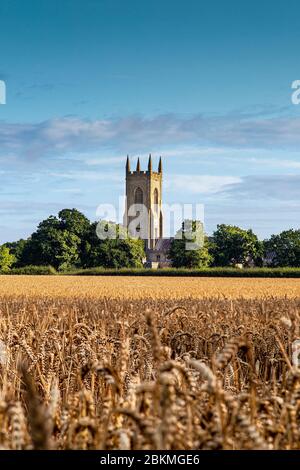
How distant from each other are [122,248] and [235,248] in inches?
955

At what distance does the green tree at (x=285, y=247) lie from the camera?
123812 millimetres

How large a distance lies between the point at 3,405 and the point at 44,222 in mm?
119278

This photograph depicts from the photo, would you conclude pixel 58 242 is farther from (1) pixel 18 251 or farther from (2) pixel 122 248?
(1) pixel 18 251

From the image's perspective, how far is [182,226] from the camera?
429ft

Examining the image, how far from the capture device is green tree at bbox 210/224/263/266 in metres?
130

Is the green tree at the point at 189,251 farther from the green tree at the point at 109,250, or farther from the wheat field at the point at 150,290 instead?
the wheat field at the point at 150,290

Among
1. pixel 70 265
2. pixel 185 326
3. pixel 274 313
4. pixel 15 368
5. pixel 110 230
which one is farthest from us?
pixel 110 230

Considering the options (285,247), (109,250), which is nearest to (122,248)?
(109,250)

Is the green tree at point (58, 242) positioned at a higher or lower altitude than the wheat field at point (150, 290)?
higher

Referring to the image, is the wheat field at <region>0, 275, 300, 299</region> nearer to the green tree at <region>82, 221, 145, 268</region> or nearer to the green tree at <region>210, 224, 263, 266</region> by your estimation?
the green tree at <region>82, 221, 145, 268</region>

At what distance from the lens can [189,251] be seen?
400 feet

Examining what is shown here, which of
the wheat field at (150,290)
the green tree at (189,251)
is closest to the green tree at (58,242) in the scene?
the green tree at (189,251)

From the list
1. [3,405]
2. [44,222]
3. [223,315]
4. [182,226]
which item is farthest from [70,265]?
[3,405]
